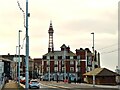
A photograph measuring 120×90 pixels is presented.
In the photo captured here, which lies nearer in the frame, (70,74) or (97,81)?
(97,81)

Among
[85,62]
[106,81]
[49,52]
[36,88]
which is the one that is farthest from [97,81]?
[49,52]

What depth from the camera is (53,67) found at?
15775 centimetres

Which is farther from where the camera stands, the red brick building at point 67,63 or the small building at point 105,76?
the red brick building at point 67,63

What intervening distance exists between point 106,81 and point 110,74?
2484mm

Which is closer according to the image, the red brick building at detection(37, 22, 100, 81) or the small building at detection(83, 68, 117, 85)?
the small building at detection(83, 68, 117, 85)

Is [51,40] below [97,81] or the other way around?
the other way around

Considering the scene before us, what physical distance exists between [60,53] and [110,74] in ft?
203

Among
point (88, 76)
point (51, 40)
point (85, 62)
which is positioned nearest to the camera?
point (88, 76)

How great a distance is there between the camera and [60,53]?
159875mm

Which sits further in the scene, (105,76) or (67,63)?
(67,63)

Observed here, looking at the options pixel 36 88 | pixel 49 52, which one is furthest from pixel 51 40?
pixel 36 88

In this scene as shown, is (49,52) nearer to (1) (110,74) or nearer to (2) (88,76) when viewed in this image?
(2) (88,76)

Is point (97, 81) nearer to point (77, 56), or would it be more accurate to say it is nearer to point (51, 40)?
point (77, 56)

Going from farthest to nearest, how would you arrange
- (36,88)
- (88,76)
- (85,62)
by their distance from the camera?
1. (85,62)
2. (88,76)
3. (36,88)
